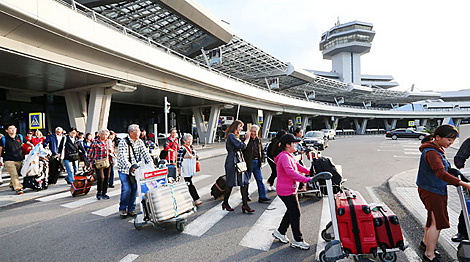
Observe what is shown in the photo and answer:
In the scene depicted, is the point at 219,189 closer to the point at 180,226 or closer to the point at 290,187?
the point at 180,226

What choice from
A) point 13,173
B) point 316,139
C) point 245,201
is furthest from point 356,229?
point 316,139

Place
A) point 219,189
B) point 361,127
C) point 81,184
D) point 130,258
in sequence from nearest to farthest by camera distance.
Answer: point 130,258 → point 219,189 → point 81,184 → point 361,127

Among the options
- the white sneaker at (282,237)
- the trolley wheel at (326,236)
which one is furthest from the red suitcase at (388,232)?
the white sneaker at (282,237)

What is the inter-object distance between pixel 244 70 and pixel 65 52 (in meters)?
31.6

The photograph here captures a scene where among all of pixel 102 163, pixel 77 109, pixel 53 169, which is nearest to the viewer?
pixel 102 163

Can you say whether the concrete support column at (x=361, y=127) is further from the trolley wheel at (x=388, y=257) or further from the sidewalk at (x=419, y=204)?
the trolley wheel at (x=388, y=257)

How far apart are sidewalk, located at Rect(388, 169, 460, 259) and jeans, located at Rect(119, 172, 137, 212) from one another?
5.20 meters

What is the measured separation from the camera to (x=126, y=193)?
15.4ft

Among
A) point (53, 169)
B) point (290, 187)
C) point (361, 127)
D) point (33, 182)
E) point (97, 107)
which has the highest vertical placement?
point (97, 107)

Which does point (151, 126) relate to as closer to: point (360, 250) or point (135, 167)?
point (135, 167)

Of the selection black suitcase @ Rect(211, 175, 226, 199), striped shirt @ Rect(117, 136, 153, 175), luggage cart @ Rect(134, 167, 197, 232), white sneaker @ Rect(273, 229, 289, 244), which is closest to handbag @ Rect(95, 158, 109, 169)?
striped shirt @ Rect(117, 136, 153, 175)

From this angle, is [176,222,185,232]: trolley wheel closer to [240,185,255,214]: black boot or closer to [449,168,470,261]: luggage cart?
[240,185,255,214]: black boot

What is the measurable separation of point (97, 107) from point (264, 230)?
53.4 ft

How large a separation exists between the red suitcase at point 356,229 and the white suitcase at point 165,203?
99.7 inches
